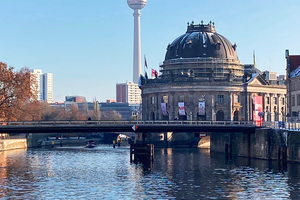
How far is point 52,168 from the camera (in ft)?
384

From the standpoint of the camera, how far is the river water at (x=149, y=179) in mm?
83938

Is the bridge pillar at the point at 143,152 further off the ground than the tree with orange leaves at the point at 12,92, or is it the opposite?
the tree with orange leaves at the point at 12,92

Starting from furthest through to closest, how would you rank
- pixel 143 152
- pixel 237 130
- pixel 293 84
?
pixel 293 84, pixel 143 152, pixel 237 130

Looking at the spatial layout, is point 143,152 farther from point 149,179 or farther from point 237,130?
point 149,179

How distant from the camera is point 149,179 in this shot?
3905 inches

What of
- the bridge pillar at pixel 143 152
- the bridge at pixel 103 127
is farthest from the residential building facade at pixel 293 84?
the bridge pillar at pixel 143 152

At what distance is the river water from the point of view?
83938 millimetres

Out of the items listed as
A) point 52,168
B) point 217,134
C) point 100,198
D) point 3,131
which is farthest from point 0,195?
point 217,134

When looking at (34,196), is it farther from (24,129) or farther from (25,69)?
(25,69)

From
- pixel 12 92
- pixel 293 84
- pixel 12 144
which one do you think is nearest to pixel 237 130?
pixel 293 84

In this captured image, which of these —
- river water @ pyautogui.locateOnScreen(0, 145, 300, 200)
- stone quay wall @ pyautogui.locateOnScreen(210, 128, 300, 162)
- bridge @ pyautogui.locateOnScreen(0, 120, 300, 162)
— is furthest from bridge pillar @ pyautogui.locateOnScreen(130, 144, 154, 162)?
stone quay wall @ pyautogui.locateOnScreen(210, 128, 300, 162)

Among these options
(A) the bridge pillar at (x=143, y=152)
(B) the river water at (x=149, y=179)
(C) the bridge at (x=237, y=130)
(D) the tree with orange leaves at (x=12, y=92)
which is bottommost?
(B) the river water at (x=149, y=179)

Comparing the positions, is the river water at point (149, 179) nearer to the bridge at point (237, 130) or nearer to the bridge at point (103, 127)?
the bridge at point (237, 130)

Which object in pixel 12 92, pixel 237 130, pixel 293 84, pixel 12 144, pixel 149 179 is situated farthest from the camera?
pixel 12 144
